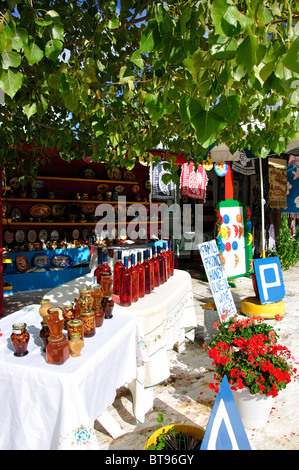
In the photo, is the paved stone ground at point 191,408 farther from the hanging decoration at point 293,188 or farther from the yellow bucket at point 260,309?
the hanging decoration at point 293,188

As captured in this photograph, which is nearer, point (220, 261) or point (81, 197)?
point (220, 261)

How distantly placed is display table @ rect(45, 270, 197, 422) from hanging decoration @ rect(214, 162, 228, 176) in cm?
460

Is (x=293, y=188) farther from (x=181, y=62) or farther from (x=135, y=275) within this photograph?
(x=181, y=62)

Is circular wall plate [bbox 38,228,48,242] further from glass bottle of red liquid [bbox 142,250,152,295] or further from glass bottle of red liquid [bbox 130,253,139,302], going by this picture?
glass bottle of red liquid [bbox 130,253,139,302]

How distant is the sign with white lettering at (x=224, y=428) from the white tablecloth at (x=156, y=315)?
98cm

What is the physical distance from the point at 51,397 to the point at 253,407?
5.51ft

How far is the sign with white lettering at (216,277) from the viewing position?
4305mm

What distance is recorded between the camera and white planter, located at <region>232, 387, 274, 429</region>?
2.59 meters

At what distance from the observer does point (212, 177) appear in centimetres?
1202

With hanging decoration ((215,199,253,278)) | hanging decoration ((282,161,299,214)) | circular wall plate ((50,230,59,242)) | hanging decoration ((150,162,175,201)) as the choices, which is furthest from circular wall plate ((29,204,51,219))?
hanging decoration ((282,161,299,214))

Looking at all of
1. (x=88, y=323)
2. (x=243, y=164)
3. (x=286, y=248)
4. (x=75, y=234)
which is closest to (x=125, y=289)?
(x=88, y=323)

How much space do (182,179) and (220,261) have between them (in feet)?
11.4
